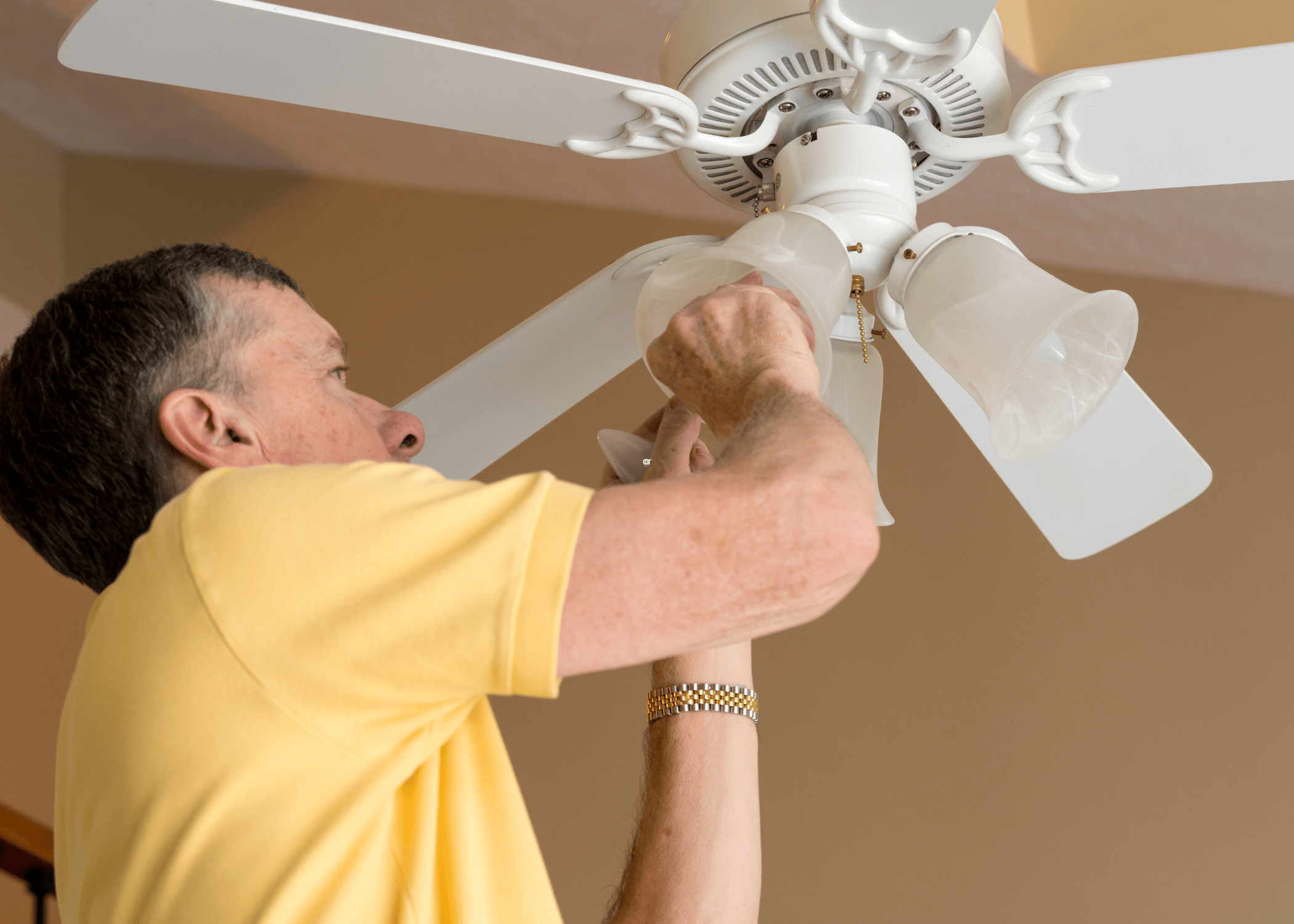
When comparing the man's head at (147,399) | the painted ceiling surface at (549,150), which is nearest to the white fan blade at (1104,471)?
the painted ceiling surface at (549,150)

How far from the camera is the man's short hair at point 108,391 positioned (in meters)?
0.74

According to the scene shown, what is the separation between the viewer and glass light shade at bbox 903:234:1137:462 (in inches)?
28.9

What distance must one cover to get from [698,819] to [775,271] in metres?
0.48

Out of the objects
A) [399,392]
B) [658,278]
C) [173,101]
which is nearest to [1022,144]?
[658,278]

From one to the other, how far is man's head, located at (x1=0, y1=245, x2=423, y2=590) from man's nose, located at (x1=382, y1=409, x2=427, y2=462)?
0.05 m

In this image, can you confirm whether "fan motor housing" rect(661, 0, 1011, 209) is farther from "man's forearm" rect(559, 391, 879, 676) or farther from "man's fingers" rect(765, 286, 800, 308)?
"man's forearm" rect(559, 391, 879, 676)

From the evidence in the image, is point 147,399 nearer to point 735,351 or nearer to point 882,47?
point 735,351

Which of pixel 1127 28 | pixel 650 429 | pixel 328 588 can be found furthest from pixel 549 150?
pixel 328 588

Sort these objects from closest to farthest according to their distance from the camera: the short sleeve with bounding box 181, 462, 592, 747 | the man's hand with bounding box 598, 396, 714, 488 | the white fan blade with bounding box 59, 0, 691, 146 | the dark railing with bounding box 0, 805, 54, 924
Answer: the short sleeve with bounding box 181, 462, 592, 747 < the white fan blade with bounding box 59, 0, 691, 146 < the man's hand with bounding box 598, 396, 714, 488 < the dark railing with bounding box 0, 805, 54, 924

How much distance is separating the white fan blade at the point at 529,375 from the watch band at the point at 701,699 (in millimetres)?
266

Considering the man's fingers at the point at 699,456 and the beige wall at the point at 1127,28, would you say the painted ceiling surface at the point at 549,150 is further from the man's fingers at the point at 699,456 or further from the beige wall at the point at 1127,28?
the man's fingers at the point at 699,456

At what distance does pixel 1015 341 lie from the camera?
72 cm

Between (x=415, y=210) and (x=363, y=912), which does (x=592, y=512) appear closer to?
(x=363, y=912)

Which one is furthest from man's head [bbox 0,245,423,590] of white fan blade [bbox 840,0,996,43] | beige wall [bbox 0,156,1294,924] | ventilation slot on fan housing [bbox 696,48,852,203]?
beige wall [bbox 0,156,1294,924]
